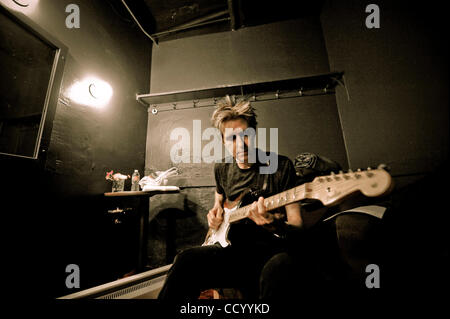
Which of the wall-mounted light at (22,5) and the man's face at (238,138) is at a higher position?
the wall-mounted light at (22,5)

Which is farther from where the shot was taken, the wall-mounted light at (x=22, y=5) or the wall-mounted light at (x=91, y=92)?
the wall-mounted light at (x=91, y=92)

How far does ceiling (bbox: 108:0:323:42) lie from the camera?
269 cm

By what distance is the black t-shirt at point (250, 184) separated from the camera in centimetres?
145

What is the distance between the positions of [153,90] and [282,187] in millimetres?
2820

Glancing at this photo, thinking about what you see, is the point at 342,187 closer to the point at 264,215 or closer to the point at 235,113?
the point at 264,215

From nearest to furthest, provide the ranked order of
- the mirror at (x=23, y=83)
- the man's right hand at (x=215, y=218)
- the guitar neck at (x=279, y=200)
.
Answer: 1. the guitar neck at (x=279, y=200)
2. the mirror at (x=23, y=83)
3. the man's right hand at (x=215, y=218)

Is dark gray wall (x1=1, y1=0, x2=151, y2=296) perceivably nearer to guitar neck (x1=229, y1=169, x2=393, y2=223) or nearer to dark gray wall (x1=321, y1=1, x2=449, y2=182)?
guitar neck (x1=229, y1=169, x2=393, y2=223)

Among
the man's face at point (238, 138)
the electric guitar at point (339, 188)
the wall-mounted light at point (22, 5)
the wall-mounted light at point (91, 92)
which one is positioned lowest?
the electric guitar at point (339, 188)

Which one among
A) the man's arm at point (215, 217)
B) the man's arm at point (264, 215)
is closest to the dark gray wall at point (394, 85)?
the man's arm at point (264, 215)

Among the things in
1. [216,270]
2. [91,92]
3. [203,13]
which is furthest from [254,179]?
[203,13]

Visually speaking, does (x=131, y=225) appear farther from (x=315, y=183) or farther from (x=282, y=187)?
(x=315, y=183)

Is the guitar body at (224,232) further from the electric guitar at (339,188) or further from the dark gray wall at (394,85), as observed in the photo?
the dark gray wall at (394,85)

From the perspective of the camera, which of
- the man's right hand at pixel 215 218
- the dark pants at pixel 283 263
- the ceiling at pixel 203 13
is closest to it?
the dark pants at pixel 283 263

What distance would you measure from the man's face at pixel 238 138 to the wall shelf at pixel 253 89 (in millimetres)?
898
